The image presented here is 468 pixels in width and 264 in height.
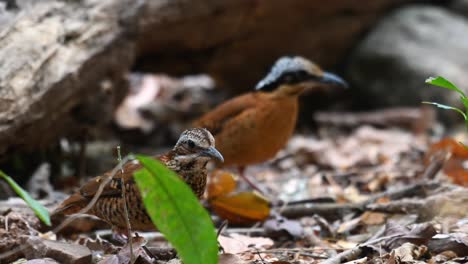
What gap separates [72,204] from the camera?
3.91m

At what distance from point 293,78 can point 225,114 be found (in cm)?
65

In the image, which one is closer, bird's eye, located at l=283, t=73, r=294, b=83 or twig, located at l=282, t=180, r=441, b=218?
twig, located at l=282, t=180, r=441, b=218

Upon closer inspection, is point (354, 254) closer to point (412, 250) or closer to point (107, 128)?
point (412, 250)

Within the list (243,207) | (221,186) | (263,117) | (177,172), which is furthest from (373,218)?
(177,172)

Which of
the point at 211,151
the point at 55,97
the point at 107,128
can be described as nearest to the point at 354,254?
the point at 211,151

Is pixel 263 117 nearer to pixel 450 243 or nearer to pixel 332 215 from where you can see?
pixel 332 215

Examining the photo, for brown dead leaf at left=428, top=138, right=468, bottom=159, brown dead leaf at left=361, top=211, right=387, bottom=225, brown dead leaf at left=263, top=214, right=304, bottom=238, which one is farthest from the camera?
brown dead leaf at left=428, top=138, right=468, bottom=159

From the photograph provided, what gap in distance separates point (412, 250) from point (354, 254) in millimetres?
274

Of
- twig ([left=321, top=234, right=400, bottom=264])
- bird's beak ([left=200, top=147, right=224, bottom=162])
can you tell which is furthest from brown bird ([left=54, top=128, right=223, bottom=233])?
twig ([left=321, top=234, right=400, bottom=264])

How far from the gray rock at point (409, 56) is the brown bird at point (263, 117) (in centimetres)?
278

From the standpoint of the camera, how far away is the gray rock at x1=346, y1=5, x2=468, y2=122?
8302mm

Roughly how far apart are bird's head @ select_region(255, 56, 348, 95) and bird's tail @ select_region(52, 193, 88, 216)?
225 centimetres

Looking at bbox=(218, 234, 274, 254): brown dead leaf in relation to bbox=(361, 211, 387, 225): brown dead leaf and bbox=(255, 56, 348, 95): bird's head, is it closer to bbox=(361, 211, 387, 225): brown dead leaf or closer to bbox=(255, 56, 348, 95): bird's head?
bbox=(361, 211, 387, 225): brown dead leaf

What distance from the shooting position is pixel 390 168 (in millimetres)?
6449
